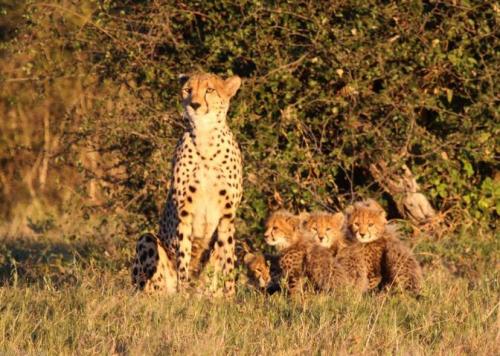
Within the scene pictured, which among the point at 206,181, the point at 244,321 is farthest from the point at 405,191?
the point at 244,321

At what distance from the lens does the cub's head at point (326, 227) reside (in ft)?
21.1

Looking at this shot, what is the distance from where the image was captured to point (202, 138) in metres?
6.58

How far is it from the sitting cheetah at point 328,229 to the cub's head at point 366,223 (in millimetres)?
69

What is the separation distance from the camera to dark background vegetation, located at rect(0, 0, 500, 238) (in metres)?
7.62

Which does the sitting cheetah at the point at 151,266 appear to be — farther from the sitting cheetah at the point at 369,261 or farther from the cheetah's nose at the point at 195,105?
the sitting cheetah at the point at 369,261

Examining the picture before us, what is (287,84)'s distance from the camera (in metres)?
7.69

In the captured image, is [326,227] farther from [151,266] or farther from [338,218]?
[151,266]

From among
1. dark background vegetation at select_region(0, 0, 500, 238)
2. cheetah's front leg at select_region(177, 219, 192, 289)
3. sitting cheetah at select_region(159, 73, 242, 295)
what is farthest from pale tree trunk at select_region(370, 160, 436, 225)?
cheetah's front leg at select_region(177, 219, 192, 289)

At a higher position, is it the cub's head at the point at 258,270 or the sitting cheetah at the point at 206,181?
the sitting cheetah at the point at 206,181

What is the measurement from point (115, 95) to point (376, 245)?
2550 mm

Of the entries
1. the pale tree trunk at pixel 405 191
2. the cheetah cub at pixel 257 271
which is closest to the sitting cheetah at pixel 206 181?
the cheetah cub at pixel 257 271

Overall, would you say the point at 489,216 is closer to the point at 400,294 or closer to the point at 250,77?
the point at 250,77

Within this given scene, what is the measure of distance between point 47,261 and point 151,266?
1701 mm

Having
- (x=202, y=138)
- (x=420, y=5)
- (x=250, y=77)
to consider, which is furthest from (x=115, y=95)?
(x=420, y=5)
